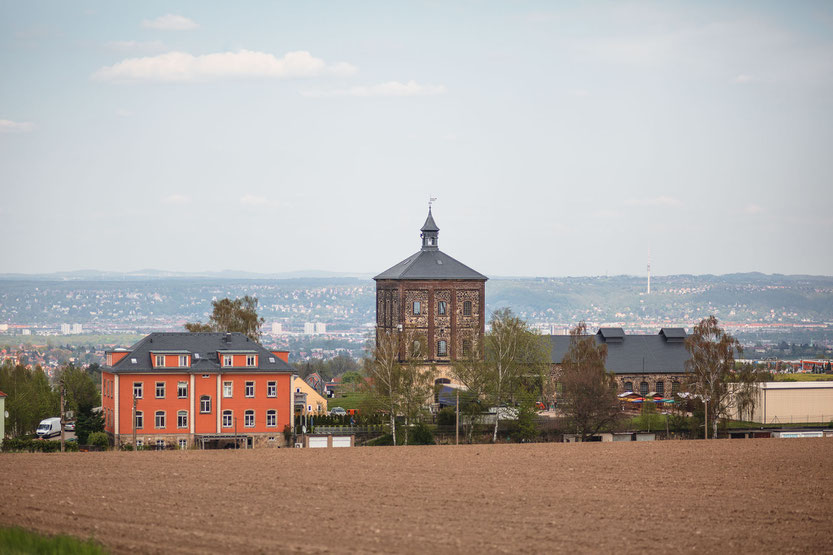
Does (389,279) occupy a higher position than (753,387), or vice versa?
(389,279)

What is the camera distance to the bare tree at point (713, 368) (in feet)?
213

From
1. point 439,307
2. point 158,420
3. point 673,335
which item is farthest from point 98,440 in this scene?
point 673,335

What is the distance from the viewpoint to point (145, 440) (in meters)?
58.8

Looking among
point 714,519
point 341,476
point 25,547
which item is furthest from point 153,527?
point 714,519

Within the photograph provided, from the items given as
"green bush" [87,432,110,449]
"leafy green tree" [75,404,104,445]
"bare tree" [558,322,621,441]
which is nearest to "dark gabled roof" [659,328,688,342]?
"bare tree" [558,322,621,441]

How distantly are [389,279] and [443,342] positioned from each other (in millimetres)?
6342

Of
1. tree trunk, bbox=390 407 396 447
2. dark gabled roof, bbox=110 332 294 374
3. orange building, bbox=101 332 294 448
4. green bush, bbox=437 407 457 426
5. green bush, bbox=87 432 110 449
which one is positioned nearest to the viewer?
green bush, bbox=87 432 110 449

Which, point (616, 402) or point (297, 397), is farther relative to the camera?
point (297, 397)

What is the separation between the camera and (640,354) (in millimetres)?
86875

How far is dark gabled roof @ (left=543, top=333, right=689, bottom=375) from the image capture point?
279 feet

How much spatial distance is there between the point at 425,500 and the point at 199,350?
2966 cm

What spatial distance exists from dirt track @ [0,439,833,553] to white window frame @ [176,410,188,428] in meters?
9.91

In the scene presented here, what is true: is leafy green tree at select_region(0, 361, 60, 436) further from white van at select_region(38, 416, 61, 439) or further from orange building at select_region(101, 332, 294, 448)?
orange building at select_region(101, 332, 294, 448)

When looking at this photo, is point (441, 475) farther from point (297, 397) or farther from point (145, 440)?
point (297, 397)
